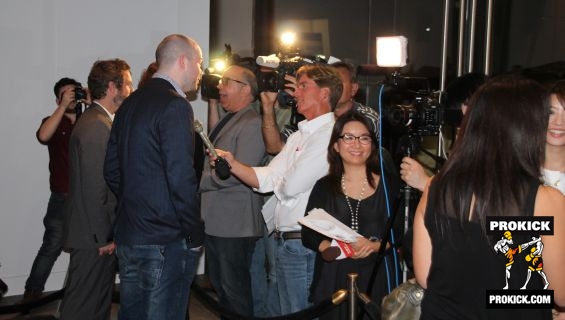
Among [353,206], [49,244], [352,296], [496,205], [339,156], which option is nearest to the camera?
[496,205]

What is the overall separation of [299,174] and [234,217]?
0.80 metres

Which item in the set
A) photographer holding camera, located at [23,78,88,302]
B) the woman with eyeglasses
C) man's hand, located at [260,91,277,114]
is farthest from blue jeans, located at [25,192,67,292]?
the woman with eyeglasses

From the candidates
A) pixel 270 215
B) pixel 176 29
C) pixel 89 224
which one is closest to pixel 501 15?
pixel 176 29

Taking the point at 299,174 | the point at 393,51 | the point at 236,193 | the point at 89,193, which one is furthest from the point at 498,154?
the point at 89,193

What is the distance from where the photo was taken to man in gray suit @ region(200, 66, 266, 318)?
4.34 m

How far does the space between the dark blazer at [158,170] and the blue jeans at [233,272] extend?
40.8 inches

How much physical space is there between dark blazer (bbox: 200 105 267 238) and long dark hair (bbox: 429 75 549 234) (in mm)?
2368

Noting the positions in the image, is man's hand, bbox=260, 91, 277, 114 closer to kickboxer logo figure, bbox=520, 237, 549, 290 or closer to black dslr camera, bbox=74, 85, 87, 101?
black dslr camera, bbox=74, 85, 87, 101

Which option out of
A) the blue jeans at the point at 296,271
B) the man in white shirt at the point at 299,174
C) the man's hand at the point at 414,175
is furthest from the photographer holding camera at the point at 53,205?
the man's hand at the point at 414,175

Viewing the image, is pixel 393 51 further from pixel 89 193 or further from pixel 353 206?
pixel 89 193

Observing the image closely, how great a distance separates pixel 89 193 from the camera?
4.13 m

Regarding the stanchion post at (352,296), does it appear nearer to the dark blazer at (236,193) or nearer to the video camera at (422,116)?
the video camera at (422,116)

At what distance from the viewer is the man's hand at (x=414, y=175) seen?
10.5 ft

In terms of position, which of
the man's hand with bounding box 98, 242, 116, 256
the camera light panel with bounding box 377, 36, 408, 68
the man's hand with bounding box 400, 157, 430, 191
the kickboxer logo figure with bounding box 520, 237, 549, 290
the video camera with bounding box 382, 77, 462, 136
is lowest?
the man's hand with bounding box 98, 242, 116, 256
